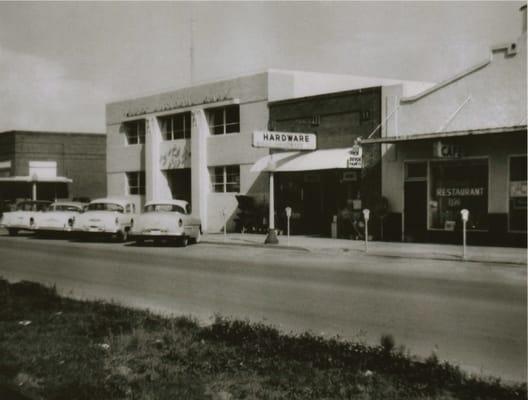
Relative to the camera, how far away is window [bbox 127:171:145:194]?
38156 mm

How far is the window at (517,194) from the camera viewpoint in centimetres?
1947

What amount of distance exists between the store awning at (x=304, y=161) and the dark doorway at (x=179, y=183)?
29.2 ft

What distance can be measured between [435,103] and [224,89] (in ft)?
40.4

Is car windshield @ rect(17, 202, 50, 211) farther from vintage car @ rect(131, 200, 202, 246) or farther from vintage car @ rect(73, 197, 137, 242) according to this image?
vintage car @ rect(131, 200, 202, 246)

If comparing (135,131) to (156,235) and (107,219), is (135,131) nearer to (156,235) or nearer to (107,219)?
(107,219)

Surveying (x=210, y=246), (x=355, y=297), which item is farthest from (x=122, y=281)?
(x=210, y=246)

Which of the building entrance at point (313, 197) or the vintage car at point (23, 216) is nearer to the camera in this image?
the building entrance at point (313, 197)

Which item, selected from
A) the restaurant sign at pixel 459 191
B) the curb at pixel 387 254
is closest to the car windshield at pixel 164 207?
the curb at pixel 387 254

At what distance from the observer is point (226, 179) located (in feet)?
104

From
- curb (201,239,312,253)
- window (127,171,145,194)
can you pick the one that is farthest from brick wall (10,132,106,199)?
curb (201,239,312,253)

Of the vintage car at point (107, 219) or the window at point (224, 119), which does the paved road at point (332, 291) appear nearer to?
the vintage car at point (107, 219)

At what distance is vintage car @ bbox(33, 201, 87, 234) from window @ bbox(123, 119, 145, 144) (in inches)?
461

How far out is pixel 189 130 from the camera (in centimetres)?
3472

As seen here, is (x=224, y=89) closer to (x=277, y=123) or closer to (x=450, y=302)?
(x=277, y=123)
